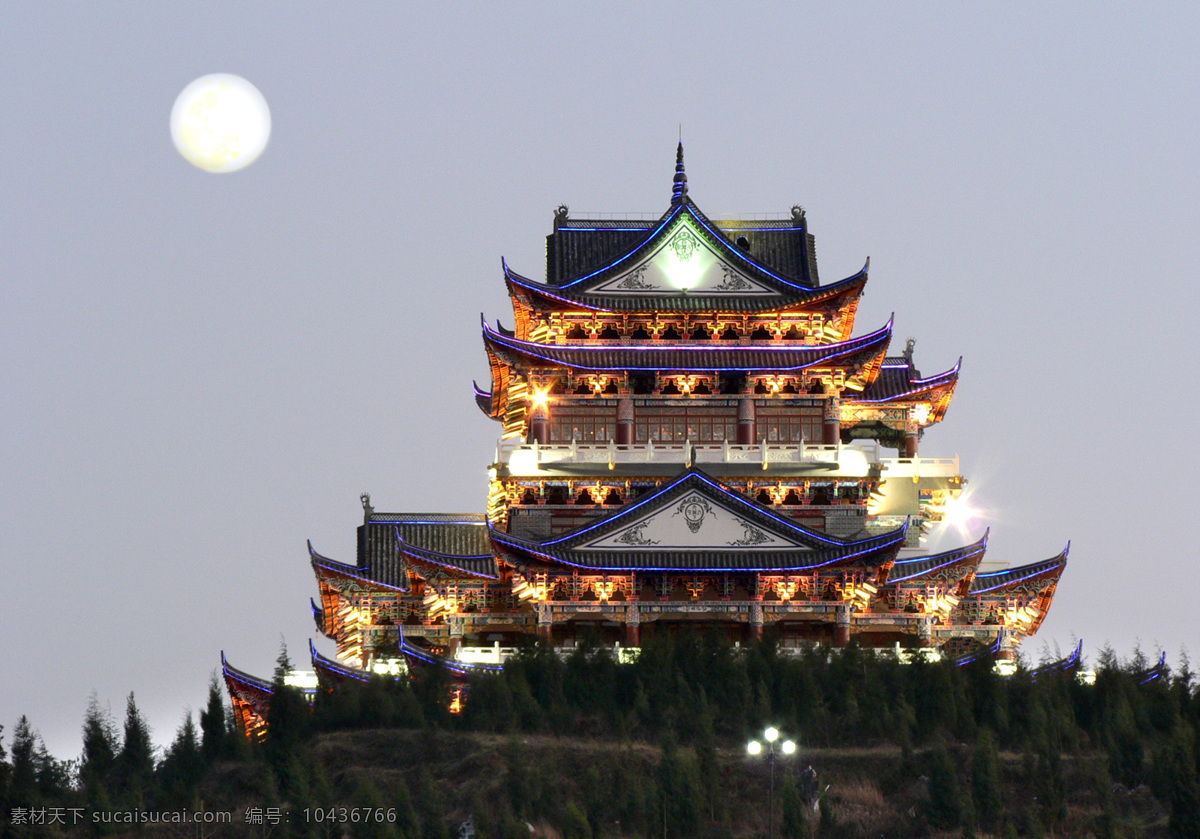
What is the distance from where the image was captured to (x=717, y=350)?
68.8 metres

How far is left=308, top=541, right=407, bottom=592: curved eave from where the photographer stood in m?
68.2

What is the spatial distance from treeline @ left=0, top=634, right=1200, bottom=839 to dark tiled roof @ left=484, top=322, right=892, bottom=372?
996 cm

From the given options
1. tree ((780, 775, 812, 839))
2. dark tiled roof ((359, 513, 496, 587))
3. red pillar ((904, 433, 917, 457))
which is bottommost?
tree ((780, 775, 812, 839))

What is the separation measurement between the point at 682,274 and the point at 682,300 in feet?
3.17

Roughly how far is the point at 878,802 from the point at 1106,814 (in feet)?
16.5

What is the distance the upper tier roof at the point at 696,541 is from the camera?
62.9m

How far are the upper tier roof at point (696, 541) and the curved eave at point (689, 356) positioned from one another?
19.0 ft

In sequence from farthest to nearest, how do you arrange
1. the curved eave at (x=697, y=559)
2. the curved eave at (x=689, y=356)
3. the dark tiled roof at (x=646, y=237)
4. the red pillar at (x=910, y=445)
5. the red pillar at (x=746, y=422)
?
the red pillar at (x=910, y=445) < the dark tiled roof at (x=646, y=237) < the red pillar at (x=746, y=422) < the curved eave at (x=689, y=356) < the curved eave at (x=697, y=559)

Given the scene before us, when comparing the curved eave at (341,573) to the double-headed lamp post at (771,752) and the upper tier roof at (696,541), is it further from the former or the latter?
the double-headed lamp post at (771,752)

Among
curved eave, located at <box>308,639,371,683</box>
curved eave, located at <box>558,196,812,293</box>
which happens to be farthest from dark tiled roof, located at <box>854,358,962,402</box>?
curved eave, located at <box>308,639,371,683</box>

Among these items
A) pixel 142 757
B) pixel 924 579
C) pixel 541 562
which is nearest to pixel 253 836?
pixel 142 757

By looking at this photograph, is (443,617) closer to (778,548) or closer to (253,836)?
(778,548)

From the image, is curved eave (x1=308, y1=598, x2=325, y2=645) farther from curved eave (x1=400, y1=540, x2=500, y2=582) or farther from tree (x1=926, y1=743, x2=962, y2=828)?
tree (x1=926, y1=743, x2=962, y2=828)

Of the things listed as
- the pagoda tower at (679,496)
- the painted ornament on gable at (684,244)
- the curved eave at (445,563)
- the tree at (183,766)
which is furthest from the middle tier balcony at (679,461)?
the tree at (183,766)
